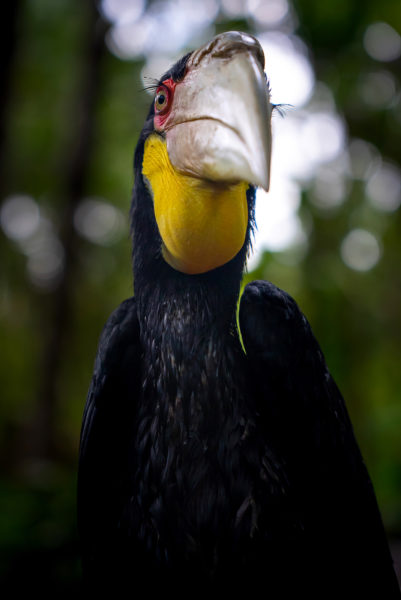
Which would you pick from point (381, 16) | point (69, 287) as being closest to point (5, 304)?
point (69, 287)

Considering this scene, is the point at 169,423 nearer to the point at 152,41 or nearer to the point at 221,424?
the point at 221,424

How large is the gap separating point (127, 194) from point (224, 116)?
7681 millimetres

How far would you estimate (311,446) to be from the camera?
157cm

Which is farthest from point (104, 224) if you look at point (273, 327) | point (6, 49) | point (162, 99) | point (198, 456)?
point (198, 456)

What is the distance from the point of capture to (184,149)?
145cm

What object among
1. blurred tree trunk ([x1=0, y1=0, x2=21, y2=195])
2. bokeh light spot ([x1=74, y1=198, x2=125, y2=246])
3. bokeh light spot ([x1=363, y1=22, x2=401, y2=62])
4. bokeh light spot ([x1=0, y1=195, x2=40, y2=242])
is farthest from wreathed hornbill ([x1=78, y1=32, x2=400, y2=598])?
bokeh light spot ([x1=0, y1=195, x2=40, y2=242])

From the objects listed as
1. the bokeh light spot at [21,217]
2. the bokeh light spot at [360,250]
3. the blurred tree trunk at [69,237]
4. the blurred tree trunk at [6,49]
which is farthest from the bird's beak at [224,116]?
the bokeh light spot at [21,217]

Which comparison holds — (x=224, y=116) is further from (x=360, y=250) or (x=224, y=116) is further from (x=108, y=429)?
(x=360, y=250)

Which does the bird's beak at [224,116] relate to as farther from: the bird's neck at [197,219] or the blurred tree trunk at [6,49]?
the blurred tree trunk at [6,49]

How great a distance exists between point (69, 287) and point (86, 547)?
4183 millimetres

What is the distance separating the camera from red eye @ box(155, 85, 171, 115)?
5.39 ft

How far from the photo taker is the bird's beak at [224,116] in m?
1.21

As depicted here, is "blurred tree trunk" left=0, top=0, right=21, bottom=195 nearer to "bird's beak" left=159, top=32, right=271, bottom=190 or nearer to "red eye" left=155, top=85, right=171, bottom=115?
"red eye" left=155, top=85, right=171, bottom=115

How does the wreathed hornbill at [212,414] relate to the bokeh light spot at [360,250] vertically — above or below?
below
